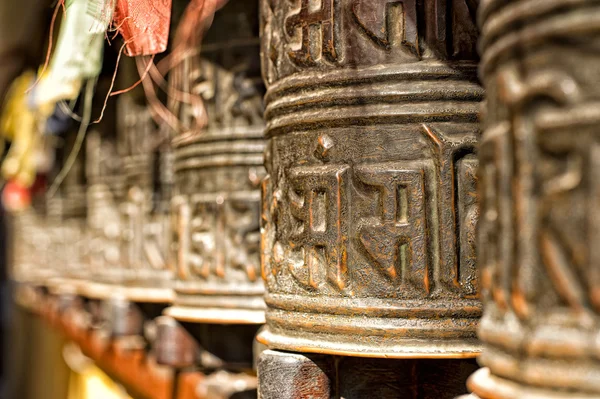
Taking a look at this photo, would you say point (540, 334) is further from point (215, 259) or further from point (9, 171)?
point (9, 171)

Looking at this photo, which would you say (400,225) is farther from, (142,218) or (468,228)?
(142,218)

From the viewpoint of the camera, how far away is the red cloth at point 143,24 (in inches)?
24.8

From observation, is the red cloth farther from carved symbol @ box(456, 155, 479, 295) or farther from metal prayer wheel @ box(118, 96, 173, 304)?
metal prayer wheel @ box(118, 96, 173, 304)

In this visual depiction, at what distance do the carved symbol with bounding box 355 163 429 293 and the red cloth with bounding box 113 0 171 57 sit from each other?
208mm

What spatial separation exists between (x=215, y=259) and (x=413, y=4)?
0.46 meters

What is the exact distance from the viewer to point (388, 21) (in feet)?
2.02

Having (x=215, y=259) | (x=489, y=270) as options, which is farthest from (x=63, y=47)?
(x=489, y=270)

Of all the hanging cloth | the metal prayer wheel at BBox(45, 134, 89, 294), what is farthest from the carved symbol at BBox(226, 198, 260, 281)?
the metal prayer wheel at BBox(45, 134, 89, 294)

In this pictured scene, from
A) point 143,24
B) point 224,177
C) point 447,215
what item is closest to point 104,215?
point 224,177

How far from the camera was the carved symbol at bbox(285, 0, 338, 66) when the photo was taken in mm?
628

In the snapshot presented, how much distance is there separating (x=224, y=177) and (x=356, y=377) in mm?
392

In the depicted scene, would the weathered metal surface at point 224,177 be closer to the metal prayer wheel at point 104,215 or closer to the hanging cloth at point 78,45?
the hanging cloth at point 78,45

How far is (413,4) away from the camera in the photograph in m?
0.61

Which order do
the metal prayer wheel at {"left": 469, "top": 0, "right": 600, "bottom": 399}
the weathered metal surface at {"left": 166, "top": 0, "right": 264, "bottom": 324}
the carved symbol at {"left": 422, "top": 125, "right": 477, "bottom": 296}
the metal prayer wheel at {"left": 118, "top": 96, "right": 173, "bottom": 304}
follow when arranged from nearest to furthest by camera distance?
1. the metal prayer wheel at {"left": 469, "top": 0, "right": 600, "bottom": 399}
2. the carved symbol at {"left": 422, "top": 125, "right": 477, "bottom": 296}
3. the weathered metal surface at {"left": 166, "top": 0, "right": 264, "bottom": 324}
4. the metal prayer wheel at {"left": 118, "top": 96, "right": 173, "bottom": 304}
